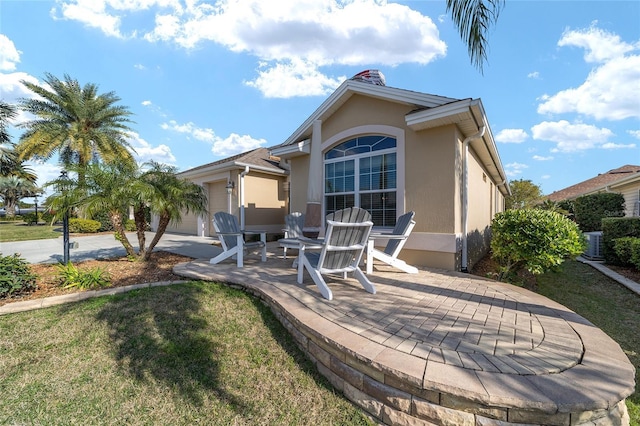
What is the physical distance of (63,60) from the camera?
28.3 feet

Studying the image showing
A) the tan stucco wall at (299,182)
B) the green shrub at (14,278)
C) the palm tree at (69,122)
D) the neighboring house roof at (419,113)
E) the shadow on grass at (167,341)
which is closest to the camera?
the shadow on grass at (167,341)

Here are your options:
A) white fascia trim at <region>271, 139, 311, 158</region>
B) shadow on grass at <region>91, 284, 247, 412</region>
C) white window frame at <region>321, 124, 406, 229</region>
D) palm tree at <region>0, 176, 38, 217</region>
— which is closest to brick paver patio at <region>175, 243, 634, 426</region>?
shadow on grass at <region>91, 284, 247, 412</region>

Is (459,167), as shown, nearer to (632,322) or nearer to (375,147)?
(375,147)

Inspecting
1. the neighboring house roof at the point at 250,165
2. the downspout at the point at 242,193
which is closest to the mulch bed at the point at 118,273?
the downspout at the point at 242,193

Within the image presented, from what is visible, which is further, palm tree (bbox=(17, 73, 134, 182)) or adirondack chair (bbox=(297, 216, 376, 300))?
palm tree (bbox=(17, 73, 134, 182))

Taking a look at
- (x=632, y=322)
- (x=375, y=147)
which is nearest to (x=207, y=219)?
(x=375, y=147)

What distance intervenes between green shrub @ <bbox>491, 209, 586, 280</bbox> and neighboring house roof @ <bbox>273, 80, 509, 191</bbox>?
212 centimetres

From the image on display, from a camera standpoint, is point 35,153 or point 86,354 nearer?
point 86,354

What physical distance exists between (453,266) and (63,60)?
41.8 feet

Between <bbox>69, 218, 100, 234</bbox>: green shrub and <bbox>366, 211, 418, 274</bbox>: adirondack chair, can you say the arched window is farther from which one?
<bbox>69, 218, 100, 234</bbox>: green shrub

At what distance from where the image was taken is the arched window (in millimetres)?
6762

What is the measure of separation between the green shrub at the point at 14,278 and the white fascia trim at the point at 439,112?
7.32m

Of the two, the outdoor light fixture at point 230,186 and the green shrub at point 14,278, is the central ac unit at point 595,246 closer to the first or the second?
Answer: the outdoor light fixture at point 230,186

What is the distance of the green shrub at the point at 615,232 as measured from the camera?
7530 millimetres
